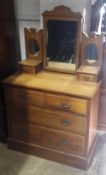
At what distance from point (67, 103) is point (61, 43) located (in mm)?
612

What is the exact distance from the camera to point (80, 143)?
6.31 ft

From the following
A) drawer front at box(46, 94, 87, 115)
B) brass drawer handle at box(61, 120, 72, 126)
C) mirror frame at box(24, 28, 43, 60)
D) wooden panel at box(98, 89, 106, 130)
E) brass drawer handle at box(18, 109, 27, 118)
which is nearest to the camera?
drawer front at box(46, 94, 87, 115)

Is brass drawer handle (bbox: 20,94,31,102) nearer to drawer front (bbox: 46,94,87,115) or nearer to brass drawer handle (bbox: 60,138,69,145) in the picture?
drawer front (bbox: 46,94,87,115)

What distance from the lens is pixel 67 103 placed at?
1821mm

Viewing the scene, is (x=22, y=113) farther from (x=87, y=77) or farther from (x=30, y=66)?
(x=87, y=77)

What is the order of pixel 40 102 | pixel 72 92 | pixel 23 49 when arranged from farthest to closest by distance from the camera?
pixel 23 49 < pixel 40 102 < pixel 72 92

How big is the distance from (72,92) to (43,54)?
1.98ft

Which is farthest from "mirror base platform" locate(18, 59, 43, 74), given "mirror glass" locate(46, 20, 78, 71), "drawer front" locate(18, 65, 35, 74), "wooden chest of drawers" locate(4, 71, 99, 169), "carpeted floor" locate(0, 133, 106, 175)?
"carpeted floor" locate(0, 133, 106, 175)

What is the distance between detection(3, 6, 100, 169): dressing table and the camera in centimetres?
183

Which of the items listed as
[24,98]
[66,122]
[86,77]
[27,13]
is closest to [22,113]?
[24,98]

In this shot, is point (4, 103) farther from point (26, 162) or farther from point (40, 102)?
point (26, 162)

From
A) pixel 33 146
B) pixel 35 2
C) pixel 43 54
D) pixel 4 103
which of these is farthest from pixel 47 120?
pixel 35 2

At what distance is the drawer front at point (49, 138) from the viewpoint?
194 centimetres

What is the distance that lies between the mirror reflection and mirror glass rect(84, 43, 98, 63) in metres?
0.12
